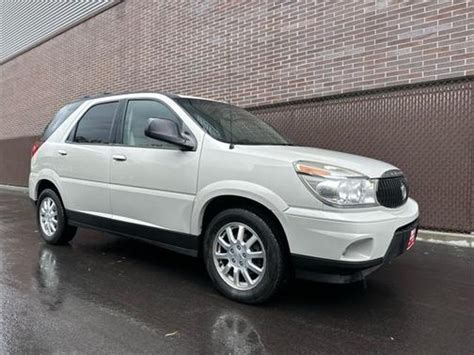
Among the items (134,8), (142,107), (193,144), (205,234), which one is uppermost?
(134,8)

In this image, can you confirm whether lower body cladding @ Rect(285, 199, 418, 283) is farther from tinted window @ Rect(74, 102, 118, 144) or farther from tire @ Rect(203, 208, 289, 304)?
tinted window @ Rect(74, 102, 118, 144)

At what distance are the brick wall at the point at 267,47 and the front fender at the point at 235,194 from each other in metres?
4.23

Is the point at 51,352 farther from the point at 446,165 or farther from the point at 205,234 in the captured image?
the point at 446,165

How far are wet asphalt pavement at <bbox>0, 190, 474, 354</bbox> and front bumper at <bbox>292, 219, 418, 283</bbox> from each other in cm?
37

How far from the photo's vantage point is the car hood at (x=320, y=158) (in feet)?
12.3

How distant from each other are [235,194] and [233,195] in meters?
0.04

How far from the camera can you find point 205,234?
4.22 m

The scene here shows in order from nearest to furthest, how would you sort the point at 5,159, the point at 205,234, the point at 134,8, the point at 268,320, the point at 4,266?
the point at 268,320 → the point at 205,234 → the point at 4,266 → the point at 134,8 → the point at 5,159

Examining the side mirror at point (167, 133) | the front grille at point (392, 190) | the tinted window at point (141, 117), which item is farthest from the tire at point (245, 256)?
the tinted window at point (141, 117)

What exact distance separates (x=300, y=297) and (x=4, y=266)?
336 centimetres

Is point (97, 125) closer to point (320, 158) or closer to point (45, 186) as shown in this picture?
point (45, 186)

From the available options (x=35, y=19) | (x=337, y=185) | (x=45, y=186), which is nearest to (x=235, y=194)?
(x=337, y=185)

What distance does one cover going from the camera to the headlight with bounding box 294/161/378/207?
3.57 m

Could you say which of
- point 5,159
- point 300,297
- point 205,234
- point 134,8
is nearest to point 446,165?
point 300,297
